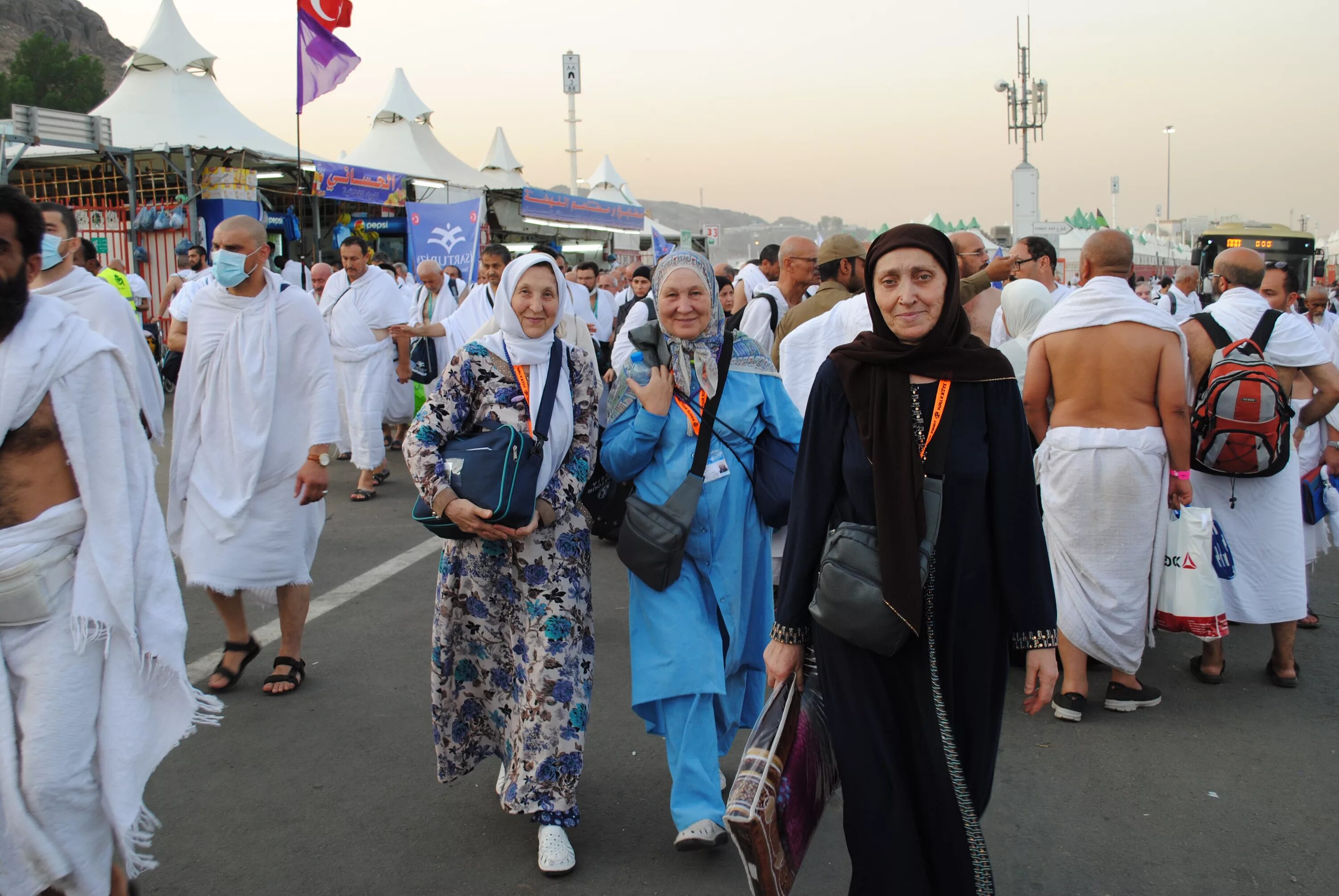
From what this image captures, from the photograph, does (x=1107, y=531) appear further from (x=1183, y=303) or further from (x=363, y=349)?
(x=1183, y=303)

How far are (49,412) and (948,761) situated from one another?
7.71 feet

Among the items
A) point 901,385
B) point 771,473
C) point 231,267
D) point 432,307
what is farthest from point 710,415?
point 432,307

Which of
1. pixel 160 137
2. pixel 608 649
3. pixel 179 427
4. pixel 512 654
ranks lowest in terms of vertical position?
pixel 608 649

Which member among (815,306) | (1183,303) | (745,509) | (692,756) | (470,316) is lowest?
(692,756)

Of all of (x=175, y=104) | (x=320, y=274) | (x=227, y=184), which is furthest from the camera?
(x=175, y=104)

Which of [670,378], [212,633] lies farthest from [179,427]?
[670,378]

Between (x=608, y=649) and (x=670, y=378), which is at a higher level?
(x=670, y=378)

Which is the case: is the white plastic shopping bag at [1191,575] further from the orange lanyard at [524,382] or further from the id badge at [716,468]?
the orange lanyard at [524,382]

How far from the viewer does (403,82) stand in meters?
27.1

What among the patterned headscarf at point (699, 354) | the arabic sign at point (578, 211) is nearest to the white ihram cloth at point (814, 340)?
the patterned headscarf at point (699, 354)

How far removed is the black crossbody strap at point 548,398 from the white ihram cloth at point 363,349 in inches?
238

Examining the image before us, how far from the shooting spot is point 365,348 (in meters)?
9.31

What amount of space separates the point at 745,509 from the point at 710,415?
347mm

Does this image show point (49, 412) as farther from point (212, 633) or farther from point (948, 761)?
point (212, 633)
